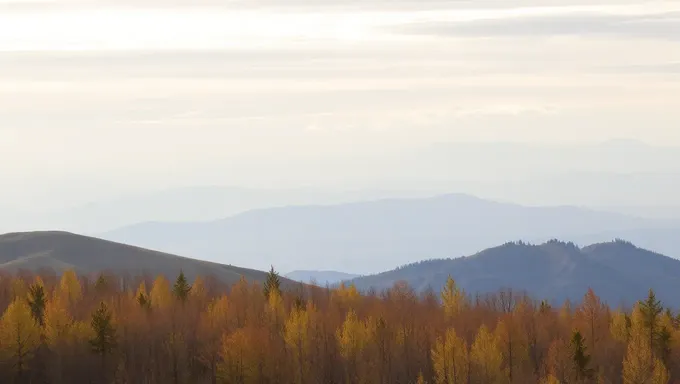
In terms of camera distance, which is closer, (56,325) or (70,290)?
(56,325)

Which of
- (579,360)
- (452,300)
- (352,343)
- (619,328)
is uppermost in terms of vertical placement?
(452,300)

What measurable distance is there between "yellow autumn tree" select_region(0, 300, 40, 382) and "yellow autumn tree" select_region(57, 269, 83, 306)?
2695cm

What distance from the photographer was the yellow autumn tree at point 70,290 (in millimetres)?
167625

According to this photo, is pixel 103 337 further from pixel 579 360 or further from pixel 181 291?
pixel 579 360

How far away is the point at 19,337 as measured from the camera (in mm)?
131125

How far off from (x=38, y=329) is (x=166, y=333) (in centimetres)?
1620

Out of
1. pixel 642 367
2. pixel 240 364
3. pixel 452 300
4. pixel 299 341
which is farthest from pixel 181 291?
pixel 642 367

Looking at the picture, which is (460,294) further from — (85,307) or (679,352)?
(85,307)

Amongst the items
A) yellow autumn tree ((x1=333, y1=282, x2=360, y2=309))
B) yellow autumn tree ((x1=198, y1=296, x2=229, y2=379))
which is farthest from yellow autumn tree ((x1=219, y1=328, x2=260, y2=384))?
yellow autumn tree ((x1=333, y1=282, x2=360, y2=309))

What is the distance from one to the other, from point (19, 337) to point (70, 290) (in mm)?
48119

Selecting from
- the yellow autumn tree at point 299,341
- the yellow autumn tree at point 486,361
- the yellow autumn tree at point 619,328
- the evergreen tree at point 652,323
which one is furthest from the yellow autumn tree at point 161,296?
the evergreen tree at point 652,323

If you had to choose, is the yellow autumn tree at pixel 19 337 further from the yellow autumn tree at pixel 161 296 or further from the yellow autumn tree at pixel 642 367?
the yellow autumn tree at pixel 642 367

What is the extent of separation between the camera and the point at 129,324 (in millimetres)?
141250

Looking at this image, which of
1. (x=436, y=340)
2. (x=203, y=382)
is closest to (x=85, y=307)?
(x=203, y=382)
